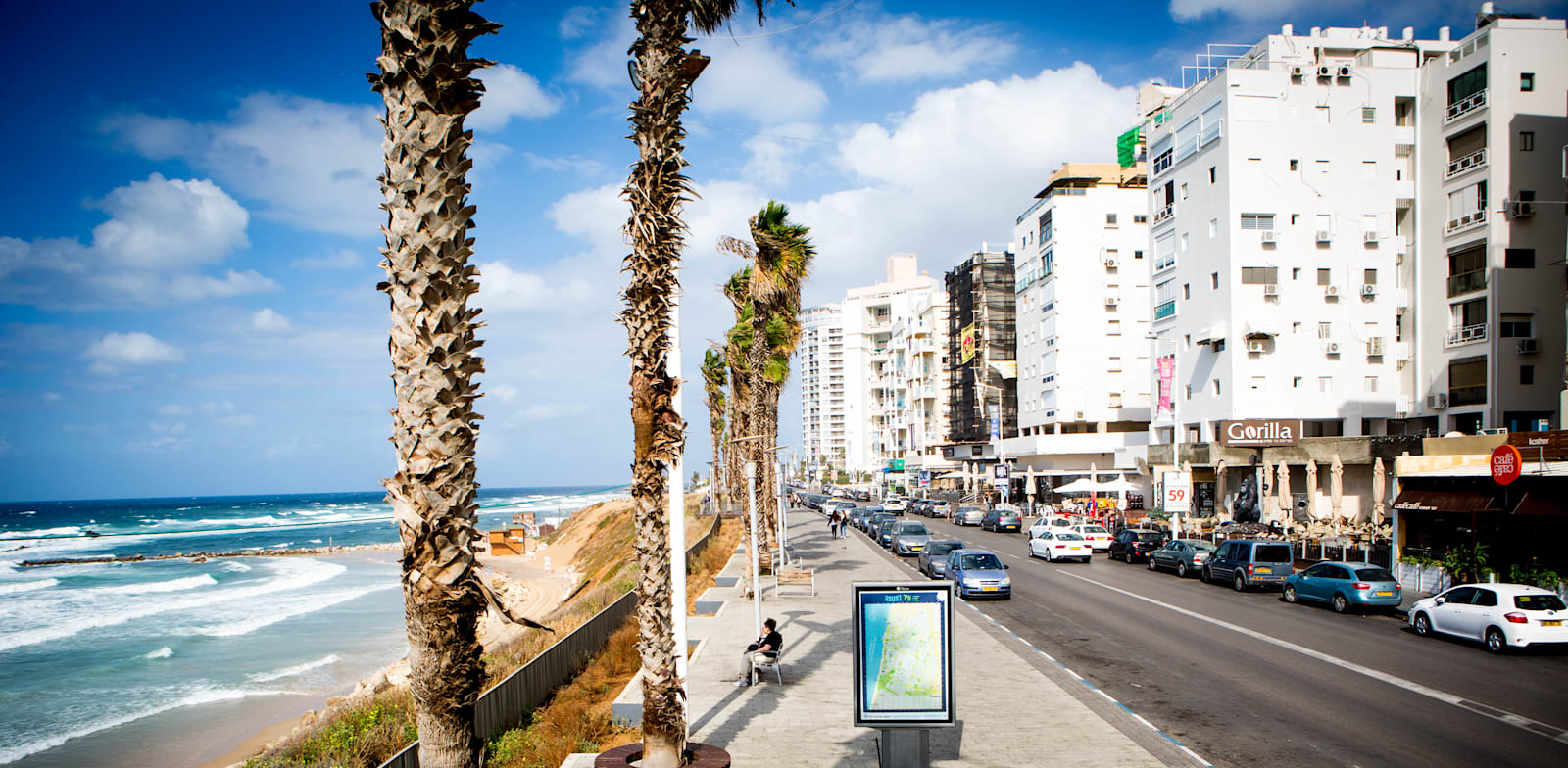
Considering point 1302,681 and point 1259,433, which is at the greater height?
point 1259,433

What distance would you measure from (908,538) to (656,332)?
107 feet

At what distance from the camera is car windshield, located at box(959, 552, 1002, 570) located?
26734 millimetres

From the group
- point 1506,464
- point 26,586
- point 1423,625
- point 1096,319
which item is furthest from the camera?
point 1096,319

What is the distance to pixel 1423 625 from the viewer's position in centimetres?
1972

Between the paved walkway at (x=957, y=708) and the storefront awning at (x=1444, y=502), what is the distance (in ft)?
46.2

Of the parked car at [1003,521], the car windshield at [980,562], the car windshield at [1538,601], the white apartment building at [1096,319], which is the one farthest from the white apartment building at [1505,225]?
the white apartment building at [1096,319]

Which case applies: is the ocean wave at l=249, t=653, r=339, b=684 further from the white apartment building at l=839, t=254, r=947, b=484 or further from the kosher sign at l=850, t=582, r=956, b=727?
the white apartment building at l=839, t=254, r=947, b=484

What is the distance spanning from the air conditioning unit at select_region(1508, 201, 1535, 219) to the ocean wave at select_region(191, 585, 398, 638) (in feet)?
189

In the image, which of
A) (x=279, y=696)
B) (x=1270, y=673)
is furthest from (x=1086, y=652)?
(x=279, y=696)

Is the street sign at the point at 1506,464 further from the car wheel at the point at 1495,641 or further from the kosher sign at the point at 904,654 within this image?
the kosher sign at the point at 904,654

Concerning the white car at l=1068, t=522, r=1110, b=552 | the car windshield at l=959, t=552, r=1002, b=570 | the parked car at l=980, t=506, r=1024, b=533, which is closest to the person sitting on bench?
the car windshield at l=959, t=552, r=1002, b=570

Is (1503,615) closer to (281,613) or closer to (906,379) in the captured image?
(281,613)

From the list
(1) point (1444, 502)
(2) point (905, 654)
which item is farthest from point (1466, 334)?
(2) point (905, 654)

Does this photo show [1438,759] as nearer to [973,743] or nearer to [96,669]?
[973,743]
